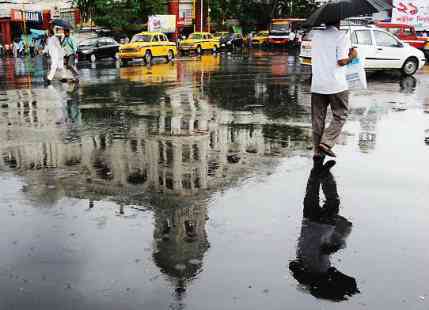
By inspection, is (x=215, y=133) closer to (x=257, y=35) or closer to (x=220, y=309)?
(x=220, y=309)

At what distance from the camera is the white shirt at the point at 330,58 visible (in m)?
7.44

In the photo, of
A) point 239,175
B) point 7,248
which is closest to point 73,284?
point 7,248

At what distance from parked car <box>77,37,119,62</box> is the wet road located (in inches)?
956

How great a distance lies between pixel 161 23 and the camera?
1999 inches

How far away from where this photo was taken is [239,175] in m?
6.84

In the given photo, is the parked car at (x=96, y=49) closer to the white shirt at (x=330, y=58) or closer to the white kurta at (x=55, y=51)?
the white kurta at (x=55, y=51)

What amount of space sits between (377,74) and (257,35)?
40.5 meters

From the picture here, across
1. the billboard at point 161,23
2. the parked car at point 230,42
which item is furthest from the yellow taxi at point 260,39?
the billboard at point 161,23

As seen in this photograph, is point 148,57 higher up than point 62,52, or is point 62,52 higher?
point 62,52

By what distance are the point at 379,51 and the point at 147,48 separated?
1536 cm

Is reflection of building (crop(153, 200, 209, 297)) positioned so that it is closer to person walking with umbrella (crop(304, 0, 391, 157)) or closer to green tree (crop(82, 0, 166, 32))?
person walking with umbrella (crop(304, 0, 391, 157))

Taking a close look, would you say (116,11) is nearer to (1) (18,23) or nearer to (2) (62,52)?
(1) (18,23)

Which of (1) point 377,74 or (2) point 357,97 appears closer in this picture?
(2) point 357,97

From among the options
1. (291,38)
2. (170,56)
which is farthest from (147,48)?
(291,38)
